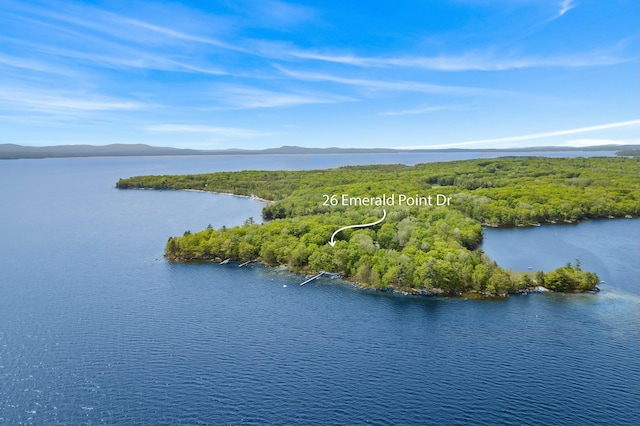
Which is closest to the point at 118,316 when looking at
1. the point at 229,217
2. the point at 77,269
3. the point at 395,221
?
the point at 77,269

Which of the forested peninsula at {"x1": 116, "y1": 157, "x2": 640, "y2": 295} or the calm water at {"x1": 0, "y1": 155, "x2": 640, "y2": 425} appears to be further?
the forested peninsula at {"x1": 116, "y1": 157, "x2": 640, "y2": 295}

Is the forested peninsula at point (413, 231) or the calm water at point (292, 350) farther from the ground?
the forested peninsula at point (413, 231)

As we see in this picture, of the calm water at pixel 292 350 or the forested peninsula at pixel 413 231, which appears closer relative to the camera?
the calm water at pixel 292 350

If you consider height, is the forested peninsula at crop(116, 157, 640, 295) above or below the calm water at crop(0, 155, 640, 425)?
above
